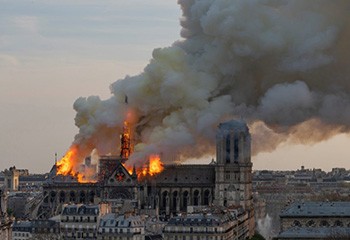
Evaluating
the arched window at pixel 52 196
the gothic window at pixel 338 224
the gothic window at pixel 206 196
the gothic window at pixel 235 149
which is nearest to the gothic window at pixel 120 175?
the arched window at pixel 52 196

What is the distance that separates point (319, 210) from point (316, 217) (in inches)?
33.6

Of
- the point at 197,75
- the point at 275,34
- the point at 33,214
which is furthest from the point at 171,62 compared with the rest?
the point at 33,214

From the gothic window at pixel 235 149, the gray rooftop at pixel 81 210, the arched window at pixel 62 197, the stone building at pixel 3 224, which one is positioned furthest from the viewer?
the arched window at pixel 62 197

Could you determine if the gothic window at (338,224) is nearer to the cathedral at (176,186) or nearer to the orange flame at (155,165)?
the cathedral at (176,186)

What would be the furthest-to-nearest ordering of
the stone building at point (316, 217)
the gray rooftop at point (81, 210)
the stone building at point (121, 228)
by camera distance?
the gray rooftop at point (81, 210) < the stone building at point (316, 217) < the stone building at point (121, 228)

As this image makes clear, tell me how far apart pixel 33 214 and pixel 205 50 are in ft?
73.6

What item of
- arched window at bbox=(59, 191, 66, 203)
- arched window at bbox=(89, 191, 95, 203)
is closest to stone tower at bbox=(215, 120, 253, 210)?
arched window at bbox=(89, 191, 95, 203)

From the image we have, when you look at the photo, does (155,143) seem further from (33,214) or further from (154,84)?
(33,214)

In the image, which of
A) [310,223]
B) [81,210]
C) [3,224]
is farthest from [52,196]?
[3,224]

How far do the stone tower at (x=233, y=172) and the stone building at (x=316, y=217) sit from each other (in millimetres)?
20519

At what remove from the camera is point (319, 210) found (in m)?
101

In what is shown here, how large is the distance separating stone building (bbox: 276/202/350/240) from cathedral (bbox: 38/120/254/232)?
19.8 metres

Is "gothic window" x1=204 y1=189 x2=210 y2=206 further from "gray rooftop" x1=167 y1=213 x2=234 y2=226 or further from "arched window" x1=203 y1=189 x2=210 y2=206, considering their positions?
"gray rooftop" x1=167 y1=213 x2=234 y2=226

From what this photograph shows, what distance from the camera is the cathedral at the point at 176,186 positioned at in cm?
12350
